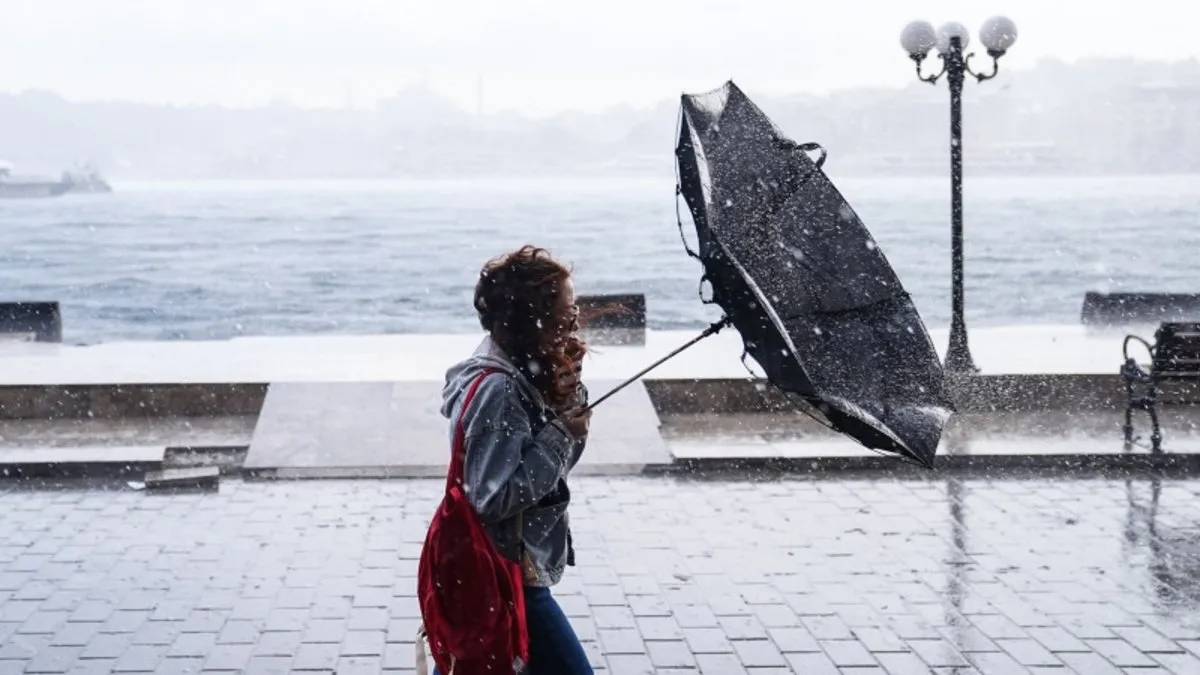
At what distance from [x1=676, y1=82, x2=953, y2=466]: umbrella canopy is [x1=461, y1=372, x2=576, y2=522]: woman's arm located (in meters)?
0.63

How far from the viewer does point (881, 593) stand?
281 inches

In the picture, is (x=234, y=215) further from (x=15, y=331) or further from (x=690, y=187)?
(x=690, y=187)

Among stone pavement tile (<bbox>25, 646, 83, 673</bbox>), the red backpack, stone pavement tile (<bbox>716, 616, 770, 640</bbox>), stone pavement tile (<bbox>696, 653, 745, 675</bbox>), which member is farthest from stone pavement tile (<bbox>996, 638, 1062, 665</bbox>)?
stone pavement tile (<bbox>25, 646, 83, 673</bbox>)

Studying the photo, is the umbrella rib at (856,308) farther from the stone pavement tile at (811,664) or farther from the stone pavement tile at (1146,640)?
the stone pavement tile at (1146,640)

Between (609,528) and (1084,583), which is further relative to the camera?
(609,528)

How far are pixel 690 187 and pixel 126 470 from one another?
7379 millimetres

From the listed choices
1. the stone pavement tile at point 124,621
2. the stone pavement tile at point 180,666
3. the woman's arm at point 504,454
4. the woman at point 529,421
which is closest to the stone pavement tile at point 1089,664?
the woman at point 529,421

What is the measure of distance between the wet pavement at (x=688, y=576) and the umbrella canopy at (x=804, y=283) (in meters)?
2.50

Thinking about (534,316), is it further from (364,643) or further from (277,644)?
(277,644)

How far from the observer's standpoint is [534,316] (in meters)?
3.46

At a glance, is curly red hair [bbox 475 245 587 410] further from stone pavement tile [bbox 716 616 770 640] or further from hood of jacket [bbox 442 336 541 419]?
stone pavement tile [bbox 716 616 770 640]

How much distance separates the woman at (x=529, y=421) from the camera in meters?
3.36

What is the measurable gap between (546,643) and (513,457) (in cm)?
55

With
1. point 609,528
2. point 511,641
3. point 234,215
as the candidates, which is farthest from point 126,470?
point 234,215
